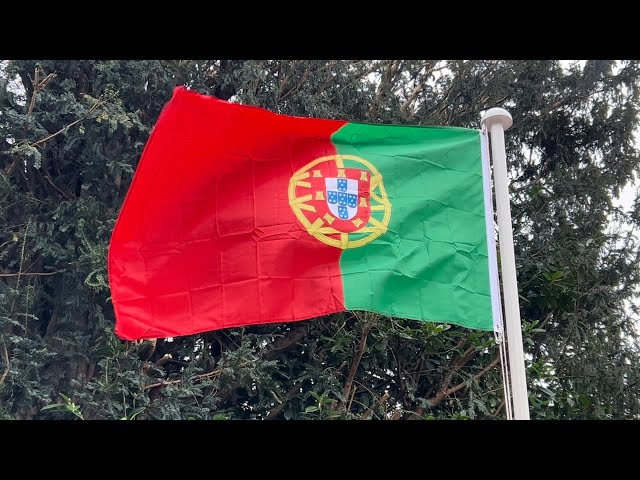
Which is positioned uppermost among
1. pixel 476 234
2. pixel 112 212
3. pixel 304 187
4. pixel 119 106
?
pixel 119 106

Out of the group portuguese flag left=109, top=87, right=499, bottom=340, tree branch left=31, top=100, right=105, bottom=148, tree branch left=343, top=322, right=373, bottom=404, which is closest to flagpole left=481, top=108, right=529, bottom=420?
portuguese flag left=109, top=87, right=499, bottom=340

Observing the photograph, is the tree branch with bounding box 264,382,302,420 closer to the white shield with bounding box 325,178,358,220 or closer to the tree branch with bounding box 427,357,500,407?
the tree branch with bounding box 427,357,500,407

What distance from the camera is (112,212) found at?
746cm

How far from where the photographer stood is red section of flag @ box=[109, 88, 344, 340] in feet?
12.7

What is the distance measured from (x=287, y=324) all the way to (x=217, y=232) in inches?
153

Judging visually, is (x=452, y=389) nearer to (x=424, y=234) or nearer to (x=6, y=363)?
(x=424, y=234)

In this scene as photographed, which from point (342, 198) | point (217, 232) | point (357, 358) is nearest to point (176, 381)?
point (357, 358)

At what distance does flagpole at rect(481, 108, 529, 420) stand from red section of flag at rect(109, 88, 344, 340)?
85cm

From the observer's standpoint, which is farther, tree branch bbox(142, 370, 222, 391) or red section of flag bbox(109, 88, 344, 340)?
tree branch bbox(142, 370, 222, 391)

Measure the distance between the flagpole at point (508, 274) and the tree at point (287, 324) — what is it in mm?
3513

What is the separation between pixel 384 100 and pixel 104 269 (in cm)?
366

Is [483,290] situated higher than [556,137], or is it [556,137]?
[556,137]

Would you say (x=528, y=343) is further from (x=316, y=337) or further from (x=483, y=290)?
(x=483, y=290)

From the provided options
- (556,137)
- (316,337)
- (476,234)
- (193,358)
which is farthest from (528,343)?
(476,234)
